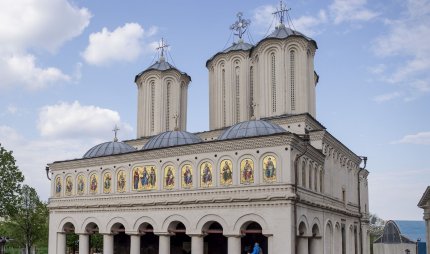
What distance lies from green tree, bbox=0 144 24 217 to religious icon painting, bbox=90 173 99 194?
7.17 m

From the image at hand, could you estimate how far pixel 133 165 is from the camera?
1065 inches

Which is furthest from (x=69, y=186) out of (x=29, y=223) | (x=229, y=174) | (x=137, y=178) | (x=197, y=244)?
→ (x=29, y=223)

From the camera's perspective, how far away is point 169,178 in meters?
25.5

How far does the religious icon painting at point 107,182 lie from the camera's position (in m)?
27.9

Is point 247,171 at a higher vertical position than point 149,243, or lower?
higher

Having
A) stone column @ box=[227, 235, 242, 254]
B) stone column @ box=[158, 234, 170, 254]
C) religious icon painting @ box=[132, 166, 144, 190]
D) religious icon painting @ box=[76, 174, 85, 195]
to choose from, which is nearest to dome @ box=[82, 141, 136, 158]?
religious icon painting @ box=[76, 174, 85, 195]

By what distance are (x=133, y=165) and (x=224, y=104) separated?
8558mm

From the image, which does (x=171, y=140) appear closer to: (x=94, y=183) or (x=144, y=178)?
(x=144, y=178)

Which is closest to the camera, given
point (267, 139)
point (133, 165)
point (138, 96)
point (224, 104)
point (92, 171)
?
point (267, 139)

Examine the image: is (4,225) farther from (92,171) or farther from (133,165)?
(133,165)

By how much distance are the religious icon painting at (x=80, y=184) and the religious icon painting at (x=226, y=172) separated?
968cm

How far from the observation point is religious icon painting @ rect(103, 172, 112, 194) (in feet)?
91.5

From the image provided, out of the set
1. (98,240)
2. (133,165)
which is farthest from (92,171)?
(98,240)

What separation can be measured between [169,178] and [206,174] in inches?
92.5
